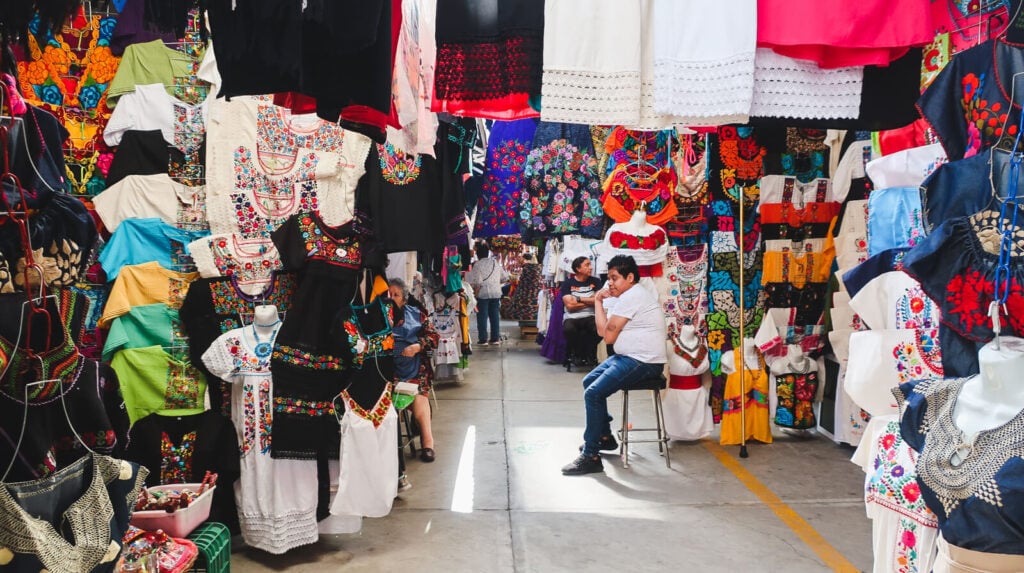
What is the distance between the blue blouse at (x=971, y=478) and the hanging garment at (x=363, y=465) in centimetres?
241

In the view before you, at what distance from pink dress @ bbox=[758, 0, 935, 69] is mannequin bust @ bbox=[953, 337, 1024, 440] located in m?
0.96

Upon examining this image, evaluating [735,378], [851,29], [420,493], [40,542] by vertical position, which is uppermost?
[851,29]

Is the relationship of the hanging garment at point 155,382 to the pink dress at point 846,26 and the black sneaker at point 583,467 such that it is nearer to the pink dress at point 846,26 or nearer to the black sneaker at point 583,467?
the black sneaker at point 583,467

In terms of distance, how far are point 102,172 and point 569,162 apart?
3.41 meters

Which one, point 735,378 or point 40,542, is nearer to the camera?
point 40,542

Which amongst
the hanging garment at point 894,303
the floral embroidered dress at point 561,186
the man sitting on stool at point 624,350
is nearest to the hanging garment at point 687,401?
the man sitting on stool at point 624,350

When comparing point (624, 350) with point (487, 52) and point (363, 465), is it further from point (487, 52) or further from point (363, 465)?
point (487, 52)

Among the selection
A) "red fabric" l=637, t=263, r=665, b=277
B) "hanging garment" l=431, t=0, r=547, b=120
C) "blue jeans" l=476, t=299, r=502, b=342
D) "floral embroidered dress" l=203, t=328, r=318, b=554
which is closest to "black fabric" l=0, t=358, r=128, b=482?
"floral embroidered dress" l=203, t=328, r=318, b=554

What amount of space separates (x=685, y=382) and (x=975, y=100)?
367 centimetres

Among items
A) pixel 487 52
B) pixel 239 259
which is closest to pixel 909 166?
pixel 487 52

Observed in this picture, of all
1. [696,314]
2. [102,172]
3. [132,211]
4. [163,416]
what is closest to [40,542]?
[163,416]

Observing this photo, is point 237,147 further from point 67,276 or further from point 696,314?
point 696,314

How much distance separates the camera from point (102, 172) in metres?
3.70

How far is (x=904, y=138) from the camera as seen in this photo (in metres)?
2.93
